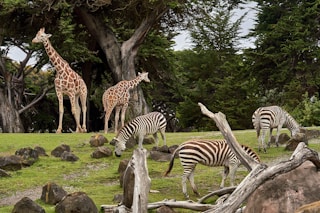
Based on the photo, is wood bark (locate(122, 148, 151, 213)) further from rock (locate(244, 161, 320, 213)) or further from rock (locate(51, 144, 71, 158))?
rock (locate(51, 144, 71, 158))

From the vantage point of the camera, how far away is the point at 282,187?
7.13 m

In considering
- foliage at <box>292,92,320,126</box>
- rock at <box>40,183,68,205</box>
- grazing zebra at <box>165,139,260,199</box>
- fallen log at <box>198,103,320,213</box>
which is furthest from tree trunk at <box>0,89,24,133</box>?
fallen log at <box>198,103,320,213</box>

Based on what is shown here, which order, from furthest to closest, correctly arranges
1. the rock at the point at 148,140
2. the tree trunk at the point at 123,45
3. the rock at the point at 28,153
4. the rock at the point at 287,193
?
the tree trunk at the point at 123,45, the rock at the point at 148,140, the rock at the point at 28,153, the rock at the point at 287,193

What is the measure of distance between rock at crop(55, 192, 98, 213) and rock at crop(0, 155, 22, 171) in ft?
16.7

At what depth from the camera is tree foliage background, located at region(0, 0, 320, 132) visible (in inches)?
1038

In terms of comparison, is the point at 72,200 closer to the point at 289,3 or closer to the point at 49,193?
the point at 49,193

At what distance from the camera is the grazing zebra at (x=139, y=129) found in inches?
605

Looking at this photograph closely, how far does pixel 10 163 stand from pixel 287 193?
8.61m

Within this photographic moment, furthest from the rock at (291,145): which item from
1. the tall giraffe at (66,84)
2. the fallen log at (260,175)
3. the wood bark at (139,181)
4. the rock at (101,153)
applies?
the tall giraffe at (66,84)

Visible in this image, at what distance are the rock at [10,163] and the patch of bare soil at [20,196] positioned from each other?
1.88 meters

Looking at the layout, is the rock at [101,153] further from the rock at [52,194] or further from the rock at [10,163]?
the rock at [52,194]

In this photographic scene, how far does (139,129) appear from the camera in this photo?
1575 centimetres

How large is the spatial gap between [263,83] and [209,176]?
21116 millimetres

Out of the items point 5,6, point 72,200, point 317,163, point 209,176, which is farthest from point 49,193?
point 5,6
